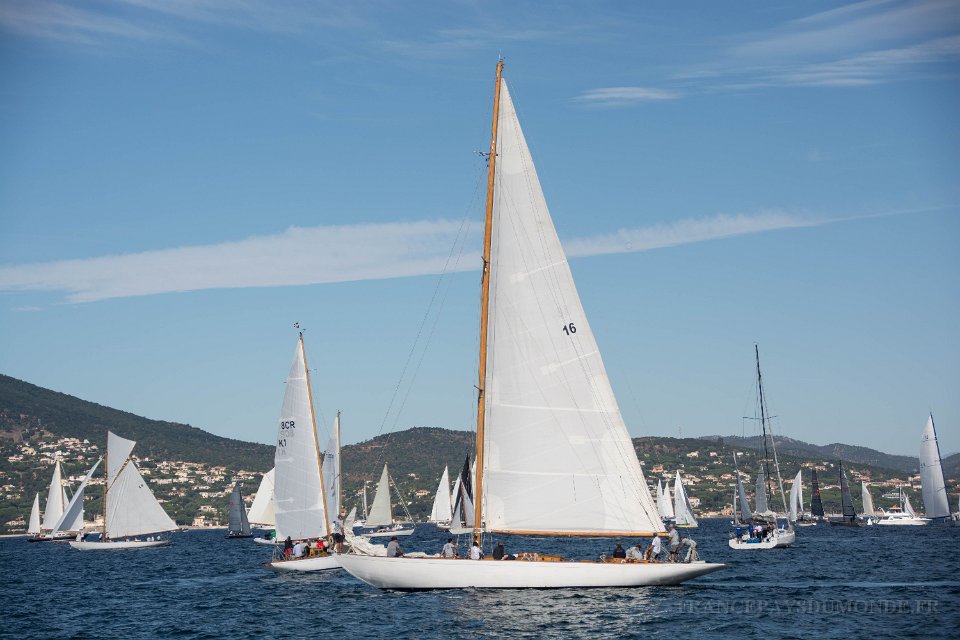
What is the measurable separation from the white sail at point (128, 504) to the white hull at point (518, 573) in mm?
71961

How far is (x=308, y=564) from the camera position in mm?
59312

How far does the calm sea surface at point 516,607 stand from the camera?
34.8m

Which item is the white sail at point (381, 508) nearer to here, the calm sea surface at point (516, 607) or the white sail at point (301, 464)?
the calm sea surface at point (516, 607)

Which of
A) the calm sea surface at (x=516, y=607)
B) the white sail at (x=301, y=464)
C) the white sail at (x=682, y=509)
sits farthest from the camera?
the white sail at (x=682, y=509)

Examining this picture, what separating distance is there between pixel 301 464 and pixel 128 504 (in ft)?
172

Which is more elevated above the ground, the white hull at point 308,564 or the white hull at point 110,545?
the white hull at point 110,545

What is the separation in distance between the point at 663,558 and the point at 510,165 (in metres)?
16.5

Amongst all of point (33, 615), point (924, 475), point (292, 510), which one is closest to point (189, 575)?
point (292, 510)

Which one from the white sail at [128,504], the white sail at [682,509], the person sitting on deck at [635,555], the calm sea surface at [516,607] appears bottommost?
the calm sea surface at [516,607]

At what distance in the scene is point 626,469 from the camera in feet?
134

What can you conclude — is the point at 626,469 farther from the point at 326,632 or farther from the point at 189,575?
the point at 189,575

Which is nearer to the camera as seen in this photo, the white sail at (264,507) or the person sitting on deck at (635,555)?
the person sitting on deck at (635,555)

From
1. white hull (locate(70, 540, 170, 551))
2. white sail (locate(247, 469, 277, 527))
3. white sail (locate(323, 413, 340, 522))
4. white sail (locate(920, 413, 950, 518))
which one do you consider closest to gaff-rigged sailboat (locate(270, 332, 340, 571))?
white sail (locate(323, 413, 340, 522))

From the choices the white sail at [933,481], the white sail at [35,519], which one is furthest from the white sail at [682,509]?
the white sail at [35,519]
